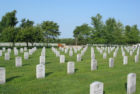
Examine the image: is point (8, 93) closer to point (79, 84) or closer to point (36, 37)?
point (79, 84)

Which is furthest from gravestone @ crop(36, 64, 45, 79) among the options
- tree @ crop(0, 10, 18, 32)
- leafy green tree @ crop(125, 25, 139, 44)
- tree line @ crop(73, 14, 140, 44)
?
leafy green tree @ crop(125, 25, 139, 44)

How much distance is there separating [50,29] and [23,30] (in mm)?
21429

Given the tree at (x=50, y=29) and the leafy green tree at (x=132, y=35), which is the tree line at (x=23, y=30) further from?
the leafy green tree at (x=132, y=35)

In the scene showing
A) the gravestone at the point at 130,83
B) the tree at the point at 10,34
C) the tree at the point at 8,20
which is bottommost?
the gravestone at the point at 130,83

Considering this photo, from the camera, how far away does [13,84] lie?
847 cm

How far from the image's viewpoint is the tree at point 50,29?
62.0 meters

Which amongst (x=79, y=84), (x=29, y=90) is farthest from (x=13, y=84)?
(x=79, y=84)

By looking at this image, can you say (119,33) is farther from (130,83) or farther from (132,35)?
(130,83)

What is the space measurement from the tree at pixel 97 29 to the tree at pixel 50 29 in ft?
42.8

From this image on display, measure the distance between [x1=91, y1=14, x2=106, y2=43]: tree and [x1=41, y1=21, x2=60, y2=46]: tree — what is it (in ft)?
42.8

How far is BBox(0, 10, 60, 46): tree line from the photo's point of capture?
41.0 metres

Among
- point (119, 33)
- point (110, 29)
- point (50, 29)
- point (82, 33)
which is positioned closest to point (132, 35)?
point (119, 33)

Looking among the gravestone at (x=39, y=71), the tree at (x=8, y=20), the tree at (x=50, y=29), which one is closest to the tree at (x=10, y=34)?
the tree at (x=8, y=20)

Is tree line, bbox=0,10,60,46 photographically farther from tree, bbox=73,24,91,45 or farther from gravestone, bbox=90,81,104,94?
gravestone, bbox=90,81,104,94
